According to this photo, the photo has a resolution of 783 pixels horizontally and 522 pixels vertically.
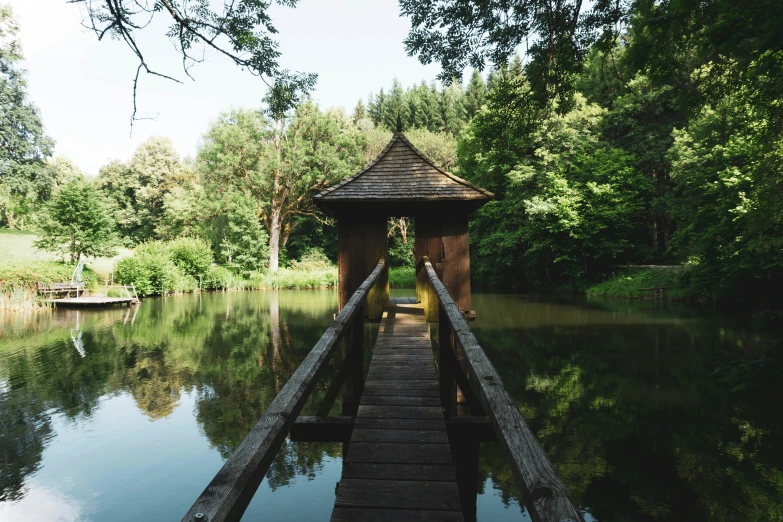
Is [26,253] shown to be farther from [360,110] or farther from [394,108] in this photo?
[360,110]

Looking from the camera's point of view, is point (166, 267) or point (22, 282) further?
point (166, 267)

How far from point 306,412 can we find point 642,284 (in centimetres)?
2043

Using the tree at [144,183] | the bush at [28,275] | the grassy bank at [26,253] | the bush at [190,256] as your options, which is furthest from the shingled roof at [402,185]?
the tree at [144,183]

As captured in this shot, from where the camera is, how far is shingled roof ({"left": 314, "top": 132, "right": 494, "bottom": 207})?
7.98 m

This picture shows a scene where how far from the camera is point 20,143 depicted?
26.8 metres

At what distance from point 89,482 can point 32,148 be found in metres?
29.6

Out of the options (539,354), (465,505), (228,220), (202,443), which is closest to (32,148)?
(228,220)

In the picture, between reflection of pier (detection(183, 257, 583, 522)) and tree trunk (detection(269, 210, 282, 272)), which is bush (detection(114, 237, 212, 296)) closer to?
tree trunk (detection(269, 210, 282, 272))

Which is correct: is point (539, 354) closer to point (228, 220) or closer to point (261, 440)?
point (261, 440)

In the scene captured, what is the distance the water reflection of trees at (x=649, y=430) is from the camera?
17.8 ft

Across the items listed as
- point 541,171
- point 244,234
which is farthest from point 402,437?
point 244,234

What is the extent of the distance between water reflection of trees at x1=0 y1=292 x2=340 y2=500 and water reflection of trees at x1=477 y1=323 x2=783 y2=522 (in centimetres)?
388

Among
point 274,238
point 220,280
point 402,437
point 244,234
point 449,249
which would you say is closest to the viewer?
point 402,437

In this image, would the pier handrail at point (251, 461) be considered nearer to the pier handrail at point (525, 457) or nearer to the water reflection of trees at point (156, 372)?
the pier handrail at point (525, 457)
